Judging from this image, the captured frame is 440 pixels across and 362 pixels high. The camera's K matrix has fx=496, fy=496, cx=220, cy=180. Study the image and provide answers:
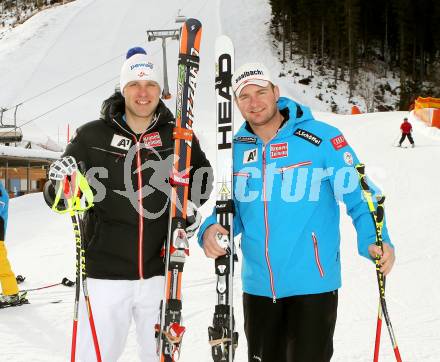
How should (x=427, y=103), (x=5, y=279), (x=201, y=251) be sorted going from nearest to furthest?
(x=5, y=279) → (x=201, y=251) → (x=427, y=103)

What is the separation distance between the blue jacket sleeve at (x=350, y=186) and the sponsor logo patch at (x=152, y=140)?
→ 35.8 inches

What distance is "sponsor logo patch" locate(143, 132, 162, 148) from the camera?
2695mm

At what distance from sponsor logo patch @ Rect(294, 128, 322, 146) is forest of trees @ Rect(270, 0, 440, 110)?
40.6 metres

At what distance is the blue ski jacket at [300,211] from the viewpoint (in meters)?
2.38

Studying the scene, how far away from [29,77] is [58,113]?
661cm

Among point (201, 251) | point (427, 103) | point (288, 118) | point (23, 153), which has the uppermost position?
point (427, 103)

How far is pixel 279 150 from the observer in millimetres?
2467

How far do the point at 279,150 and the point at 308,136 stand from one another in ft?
0.52

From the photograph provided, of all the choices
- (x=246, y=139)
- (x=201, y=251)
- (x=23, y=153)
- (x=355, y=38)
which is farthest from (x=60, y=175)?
(x=355, y=38)

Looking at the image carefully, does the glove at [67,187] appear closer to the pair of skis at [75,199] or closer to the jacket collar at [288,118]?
the pair of skis at [75,199]

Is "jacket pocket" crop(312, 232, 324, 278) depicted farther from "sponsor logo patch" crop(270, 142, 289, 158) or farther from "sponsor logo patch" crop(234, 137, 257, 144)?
"sponsor logo patch" crop(234, 137, 257, 144)

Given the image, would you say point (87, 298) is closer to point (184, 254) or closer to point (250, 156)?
point (184, 254)

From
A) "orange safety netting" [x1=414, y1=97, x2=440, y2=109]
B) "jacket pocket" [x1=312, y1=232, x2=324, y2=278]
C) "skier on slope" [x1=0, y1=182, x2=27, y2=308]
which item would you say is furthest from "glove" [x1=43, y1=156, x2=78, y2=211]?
"orange safety netting" [x1=414, y1=97, x2=440, y2=109]

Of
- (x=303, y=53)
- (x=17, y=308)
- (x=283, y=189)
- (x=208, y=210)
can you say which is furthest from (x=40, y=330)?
(x=303, y=53)
